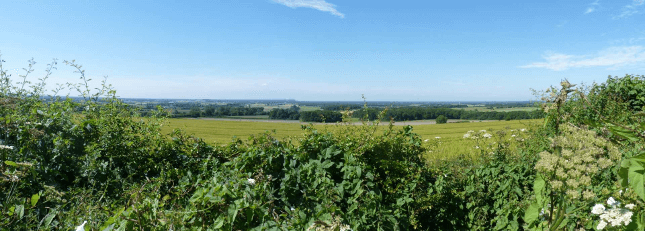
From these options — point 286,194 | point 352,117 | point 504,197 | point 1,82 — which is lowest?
point 504,197

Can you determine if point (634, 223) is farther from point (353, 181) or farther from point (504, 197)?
point (504, 197)

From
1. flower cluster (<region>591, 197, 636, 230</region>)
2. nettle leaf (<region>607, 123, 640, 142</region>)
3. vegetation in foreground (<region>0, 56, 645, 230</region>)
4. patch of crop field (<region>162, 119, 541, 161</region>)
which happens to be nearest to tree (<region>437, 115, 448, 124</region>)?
patch of crop field (<region>162, 119, 541, 161</region>)

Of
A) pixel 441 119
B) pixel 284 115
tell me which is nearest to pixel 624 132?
pixel 441 119

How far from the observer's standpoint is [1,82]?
4.17m

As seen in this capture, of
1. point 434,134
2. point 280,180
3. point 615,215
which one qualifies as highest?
point 615,215

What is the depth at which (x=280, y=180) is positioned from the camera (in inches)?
116

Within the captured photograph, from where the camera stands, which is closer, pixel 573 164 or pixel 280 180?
pixel 573 164

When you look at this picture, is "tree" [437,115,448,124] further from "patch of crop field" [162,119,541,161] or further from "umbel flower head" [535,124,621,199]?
"umbel flower head" [535,124,621,199]

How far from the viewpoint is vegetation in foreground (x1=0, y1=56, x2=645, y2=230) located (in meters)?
1.51

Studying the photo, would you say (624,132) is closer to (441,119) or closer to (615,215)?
(615,215)

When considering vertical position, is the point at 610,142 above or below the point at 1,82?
below

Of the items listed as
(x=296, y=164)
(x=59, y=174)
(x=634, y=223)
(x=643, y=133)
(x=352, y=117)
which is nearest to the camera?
(x=643, y=133)

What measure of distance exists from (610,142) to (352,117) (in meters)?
3.20

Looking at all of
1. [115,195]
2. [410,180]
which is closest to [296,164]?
[410,180]
